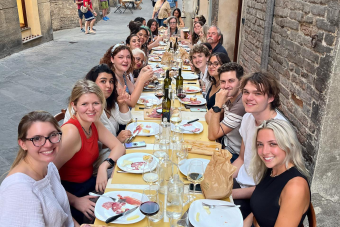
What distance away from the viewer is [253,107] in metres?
2.53

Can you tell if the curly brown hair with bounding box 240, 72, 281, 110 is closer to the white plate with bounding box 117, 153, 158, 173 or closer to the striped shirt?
the striped shirt

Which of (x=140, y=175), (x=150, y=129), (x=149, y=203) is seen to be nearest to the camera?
(x=149, y=203)

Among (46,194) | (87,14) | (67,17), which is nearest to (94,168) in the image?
(46,194)

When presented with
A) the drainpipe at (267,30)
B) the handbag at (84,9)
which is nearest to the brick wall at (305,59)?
→ the drainpipe at (267,30)

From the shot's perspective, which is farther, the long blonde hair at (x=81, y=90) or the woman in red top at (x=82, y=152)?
the long blonde hair at (x=81, y=90)

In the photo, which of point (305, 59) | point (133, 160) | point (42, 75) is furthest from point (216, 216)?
point (42, 75)

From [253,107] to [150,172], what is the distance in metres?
1.01

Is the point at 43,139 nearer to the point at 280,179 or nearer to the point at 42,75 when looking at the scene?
the point at 280,179

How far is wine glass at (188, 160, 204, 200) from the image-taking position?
6.46ft

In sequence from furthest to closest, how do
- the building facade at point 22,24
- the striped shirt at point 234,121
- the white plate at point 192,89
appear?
1. the building facade at point 22,24
2. the white plate at point 192,89
3. the striped shirt at point 234,121

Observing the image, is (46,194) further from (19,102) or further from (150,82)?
(19,102)

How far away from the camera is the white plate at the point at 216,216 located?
1775 mm

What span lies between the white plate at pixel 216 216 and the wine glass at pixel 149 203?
224 millimetres

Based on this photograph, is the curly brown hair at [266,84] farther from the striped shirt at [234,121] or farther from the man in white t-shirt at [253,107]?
the striped shirt at [234,121]
